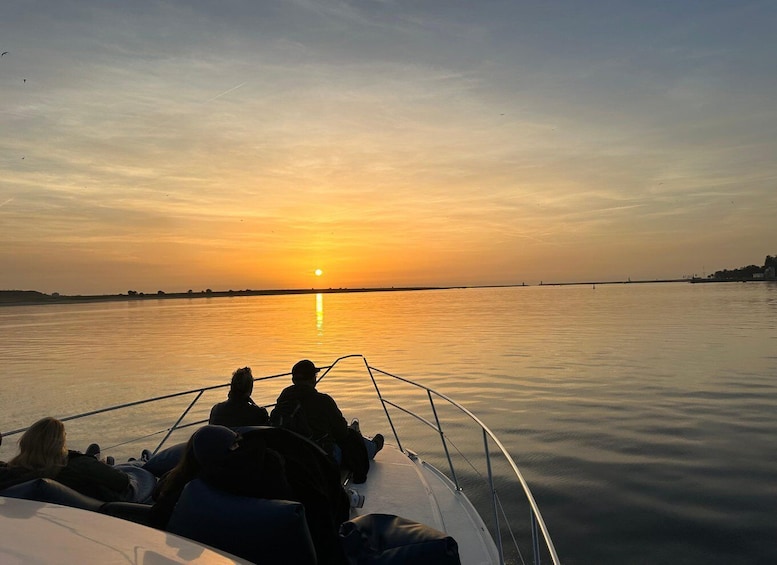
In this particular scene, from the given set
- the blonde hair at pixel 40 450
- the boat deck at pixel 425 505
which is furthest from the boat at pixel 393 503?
the blonde hair at pixel 40 450

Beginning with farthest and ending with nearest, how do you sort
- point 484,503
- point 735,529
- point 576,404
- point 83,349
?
point 83,349
point 576,404
point 484,503
point 735,529

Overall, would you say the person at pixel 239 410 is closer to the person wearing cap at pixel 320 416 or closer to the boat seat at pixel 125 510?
the person wearing cap at pixel 320 416

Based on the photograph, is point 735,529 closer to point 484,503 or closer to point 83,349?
point 484,503

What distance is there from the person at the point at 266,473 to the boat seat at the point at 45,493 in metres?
0.67

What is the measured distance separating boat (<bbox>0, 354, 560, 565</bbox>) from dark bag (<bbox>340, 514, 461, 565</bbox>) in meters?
0.12

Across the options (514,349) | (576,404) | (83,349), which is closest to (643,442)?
(576,404)

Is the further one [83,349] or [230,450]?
[83,349]

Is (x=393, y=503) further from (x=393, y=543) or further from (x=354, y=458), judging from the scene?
(x=393, y=543)

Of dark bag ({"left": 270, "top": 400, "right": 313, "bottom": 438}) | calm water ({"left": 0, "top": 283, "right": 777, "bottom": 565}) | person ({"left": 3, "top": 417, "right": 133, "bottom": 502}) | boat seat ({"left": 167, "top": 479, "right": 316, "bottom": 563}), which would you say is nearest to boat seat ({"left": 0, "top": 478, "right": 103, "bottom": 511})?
person ({"left": 3, "top": 417, "right": 133, "bottom": 502})

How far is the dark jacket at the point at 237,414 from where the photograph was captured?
6.18 metres

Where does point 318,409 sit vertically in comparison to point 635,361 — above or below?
above

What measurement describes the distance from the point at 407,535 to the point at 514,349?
1151 inches

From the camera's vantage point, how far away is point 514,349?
31562 mm

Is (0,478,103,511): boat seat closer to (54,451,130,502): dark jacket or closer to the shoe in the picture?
(54,451,130,502): dark jacket
